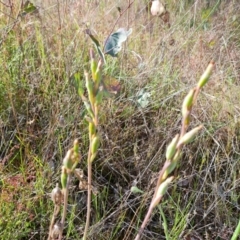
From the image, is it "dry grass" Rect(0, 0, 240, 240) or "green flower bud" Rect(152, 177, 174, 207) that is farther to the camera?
"dry grass" Rect(0, 0, 240, 240)

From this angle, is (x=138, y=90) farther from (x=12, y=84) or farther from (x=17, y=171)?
(x=17, y=171)

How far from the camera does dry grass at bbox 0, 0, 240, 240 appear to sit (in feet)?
4.40

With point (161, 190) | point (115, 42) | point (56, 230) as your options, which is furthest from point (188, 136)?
point (115, 42)

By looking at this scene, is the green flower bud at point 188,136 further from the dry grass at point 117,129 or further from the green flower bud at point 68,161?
the dry grass at point 117,129

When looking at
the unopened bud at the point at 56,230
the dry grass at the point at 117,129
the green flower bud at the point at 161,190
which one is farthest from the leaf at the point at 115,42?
the green flower bud at the point at 161,190

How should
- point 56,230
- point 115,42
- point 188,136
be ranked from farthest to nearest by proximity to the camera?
point 115,42 → point 56,230 → point 188,136

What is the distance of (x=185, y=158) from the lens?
158 centimetres

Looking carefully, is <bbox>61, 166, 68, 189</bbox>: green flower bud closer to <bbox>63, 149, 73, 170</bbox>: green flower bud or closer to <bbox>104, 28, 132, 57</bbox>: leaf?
<bbox>63, 149, 73, 170</bbox>: green flower bud

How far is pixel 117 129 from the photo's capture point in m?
1.58

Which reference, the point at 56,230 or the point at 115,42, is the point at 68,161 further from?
the point at 115,42

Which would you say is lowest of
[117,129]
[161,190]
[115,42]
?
[117,129]

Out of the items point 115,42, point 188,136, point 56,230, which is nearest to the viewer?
point 188,136

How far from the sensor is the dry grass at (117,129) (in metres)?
1.34

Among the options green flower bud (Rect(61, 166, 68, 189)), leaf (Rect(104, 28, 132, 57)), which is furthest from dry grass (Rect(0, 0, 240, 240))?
green flower bud (Rect(61, 166, 68, 189))
